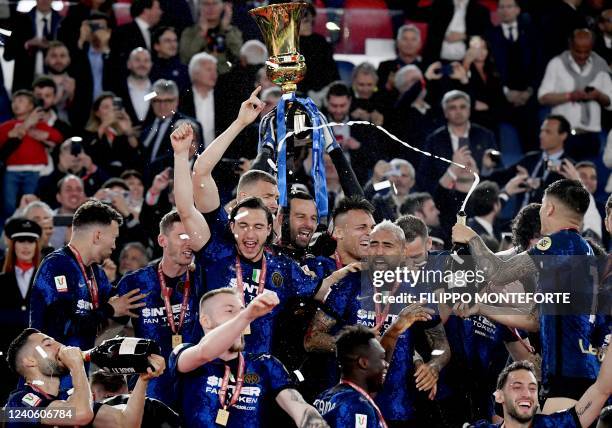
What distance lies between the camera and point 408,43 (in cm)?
1273

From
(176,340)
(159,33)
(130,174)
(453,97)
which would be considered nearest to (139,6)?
(159,33)

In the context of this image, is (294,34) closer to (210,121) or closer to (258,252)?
(258,252)

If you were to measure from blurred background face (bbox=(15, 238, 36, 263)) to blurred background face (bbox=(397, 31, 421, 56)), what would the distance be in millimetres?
4484

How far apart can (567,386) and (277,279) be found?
5.84ft

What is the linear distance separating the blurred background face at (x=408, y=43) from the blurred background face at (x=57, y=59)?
3.23 meters

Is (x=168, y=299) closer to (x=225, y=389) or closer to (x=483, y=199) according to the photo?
(x=225, y=389)

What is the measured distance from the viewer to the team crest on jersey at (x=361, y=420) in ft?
21.6

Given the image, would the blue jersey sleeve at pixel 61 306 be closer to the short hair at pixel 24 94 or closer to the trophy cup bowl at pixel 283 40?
the trophy cup bowl at pixel 283 40

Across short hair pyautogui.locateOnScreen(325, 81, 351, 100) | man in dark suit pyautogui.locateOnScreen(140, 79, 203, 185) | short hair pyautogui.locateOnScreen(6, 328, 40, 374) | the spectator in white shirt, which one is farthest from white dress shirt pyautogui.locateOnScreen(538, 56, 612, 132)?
short hair pyautogui.locateOnScreen(6, 328, 40, 374)

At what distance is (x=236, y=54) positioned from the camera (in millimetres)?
12242

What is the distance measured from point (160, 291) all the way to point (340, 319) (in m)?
1.24

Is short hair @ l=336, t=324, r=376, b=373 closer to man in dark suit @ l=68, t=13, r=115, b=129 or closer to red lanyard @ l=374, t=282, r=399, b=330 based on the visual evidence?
red lanyard @ l=374, t=282, r=399, b=330

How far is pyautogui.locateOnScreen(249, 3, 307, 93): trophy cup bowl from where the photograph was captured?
7957 millimetres

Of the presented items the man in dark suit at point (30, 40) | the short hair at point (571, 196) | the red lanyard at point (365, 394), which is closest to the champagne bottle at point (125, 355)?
the red lanyard at point (365, 394)
